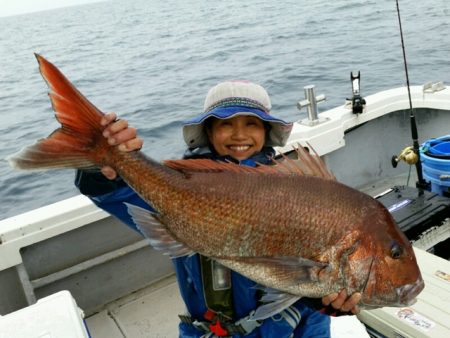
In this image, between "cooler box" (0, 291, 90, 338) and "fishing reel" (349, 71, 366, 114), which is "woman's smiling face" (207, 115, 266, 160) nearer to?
"cooler box" (0, 291, 90, 338)

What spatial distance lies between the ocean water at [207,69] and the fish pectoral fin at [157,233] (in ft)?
18.9

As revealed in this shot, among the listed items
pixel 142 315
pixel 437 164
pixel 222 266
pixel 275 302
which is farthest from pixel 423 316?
pixel 142 315

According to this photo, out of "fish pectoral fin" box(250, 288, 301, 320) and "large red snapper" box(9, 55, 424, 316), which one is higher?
"large red snapper" box(9, 55, 424, 316)

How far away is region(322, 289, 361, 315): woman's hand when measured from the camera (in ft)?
5.12

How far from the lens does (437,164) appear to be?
Result: 3898 mm

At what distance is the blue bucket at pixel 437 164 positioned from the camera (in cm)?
387

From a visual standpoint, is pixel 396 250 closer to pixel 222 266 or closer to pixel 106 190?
pixel 222 266

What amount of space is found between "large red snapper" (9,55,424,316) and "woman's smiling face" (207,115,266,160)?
50 centimetres

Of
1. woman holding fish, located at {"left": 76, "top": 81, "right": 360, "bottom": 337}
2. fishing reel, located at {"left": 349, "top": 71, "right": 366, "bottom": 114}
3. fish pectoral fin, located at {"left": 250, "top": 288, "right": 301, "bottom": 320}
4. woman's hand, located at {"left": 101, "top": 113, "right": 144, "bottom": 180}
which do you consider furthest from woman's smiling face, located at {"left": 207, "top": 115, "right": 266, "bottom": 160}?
fishing reel, located at {"left": 349, "top": 71, "right": 366, "bottom": 114}

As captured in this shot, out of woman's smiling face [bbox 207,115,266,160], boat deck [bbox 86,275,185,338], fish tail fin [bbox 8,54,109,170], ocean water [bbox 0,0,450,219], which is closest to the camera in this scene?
fish tail fin [bbox 8,54,109,170]

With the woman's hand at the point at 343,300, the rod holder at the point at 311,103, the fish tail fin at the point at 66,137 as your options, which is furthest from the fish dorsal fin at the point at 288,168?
the rod holder at the point at 311,103

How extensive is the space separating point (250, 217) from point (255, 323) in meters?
0.69

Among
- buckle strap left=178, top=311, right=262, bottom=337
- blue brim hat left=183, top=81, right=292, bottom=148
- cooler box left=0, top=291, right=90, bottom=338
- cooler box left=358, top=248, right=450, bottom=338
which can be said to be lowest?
cooler box left=358, top=248, right=450, bottom=338

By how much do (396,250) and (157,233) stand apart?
0.79 m
